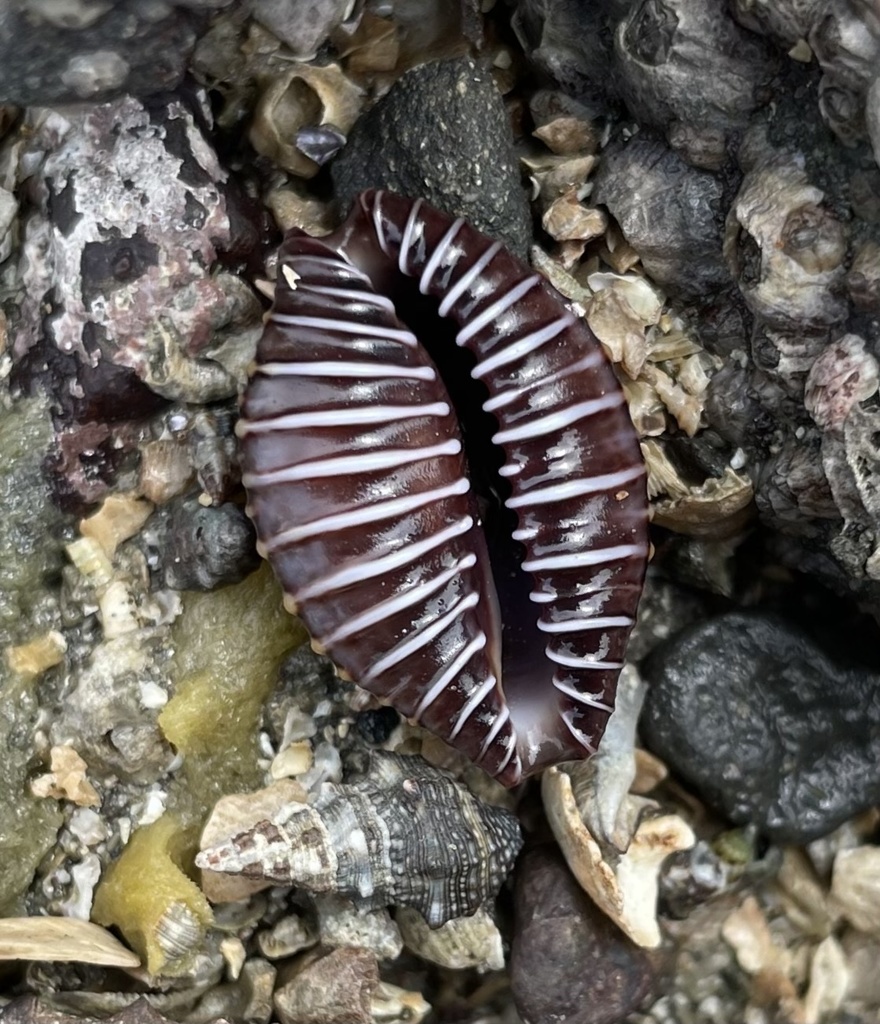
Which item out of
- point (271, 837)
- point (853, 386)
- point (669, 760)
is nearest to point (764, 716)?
point (669, 760)

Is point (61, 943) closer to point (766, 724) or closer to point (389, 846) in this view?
point (389, 846)

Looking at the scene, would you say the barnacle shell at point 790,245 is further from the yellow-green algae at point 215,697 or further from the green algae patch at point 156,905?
the green algae patch at point 156,905

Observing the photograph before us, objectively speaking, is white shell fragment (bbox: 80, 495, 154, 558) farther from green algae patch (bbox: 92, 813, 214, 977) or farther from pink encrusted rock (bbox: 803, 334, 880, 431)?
pink encrusted rock (bbox: 803, 334, 880, 431)

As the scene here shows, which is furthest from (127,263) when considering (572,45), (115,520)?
(572,45)

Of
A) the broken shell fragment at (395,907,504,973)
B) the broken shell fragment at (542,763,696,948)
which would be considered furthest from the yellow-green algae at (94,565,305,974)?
the broken shell fragment at (542,763,696,948)

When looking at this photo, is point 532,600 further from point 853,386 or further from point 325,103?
point 325,103

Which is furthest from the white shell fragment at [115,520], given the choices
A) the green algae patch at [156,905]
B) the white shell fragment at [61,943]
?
the white shell fragment at [61,943]

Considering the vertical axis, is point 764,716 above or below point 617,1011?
above
